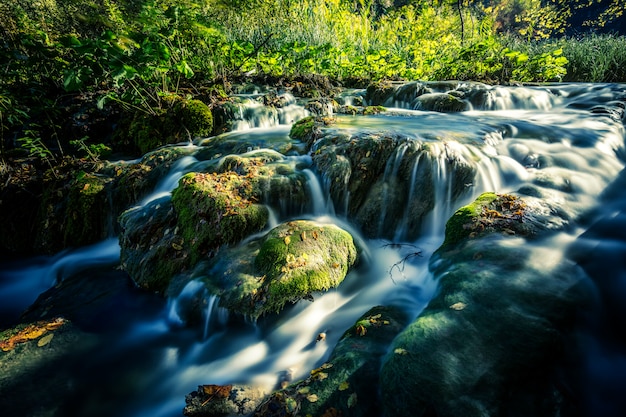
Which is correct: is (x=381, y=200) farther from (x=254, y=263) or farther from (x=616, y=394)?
(x=616, y=394)

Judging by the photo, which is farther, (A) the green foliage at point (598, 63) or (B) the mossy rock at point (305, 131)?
(A) the green foliage at point (598, 63)

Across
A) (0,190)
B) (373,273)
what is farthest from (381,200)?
(0,190)

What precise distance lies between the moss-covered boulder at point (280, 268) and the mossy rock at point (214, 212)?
214 millimetres

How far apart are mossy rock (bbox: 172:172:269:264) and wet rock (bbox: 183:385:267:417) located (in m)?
1.69

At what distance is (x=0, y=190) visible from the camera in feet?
19.8

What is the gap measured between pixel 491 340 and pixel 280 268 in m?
1.86

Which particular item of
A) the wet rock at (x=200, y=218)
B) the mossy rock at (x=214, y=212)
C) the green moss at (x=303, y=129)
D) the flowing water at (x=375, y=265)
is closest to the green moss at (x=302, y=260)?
the flowing water at (x=375, y=265)

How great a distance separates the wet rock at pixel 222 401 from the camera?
7.31 ft

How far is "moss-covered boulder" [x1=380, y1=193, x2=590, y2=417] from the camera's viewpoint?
1731 millimetres

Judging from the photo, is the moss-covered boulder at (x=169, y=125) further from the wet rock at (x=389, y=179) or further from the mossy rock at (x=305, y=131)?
the wet rock at (x=389, y=179)


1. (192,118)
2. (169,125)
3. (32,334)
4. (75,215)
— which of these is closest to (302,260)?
(32,334)

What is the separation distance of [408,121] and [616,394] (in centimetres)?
547

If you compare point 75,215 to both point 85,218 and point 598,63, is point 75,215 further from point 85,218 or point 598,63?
point 598,63

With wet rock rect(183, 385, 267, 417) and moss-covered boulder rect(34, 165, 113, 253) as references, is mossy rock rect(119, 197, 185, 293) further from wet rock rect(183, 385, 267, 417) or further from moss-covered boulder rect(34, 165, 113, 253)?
wet rock rect(183, 385, 267, 417)
